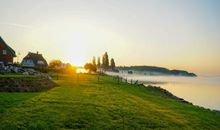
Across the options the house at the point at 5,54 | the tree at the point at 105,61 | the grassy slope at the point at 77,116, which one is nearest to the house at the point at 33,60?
the house at the point at 5,54

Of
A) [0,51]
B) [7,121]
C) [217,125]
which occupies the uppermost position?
[0,51]

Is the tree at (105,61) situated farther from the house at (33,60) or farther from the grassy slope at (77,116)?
the grassy slope at (77,116)

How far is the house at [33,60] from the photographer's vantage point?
4476 inches

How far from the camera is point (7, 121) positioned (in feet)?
57.1

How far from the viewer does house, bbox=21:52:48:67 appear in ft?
373

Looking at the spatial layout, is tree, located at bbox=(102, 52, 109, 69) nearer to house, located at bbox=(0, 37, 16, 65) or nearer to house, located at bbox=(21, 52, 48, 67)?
house, located at bbox=(21, 52, 48, 67)

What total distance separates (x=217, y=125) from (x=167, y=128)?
773 centimetres

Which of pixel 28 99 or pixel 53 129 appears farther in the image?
pixel 28 99

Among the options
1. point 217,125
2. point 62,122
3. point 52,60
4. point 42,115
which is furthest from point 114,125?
point 52,60

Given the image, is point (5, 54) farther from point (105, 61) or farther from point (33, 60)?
point (105, 61)

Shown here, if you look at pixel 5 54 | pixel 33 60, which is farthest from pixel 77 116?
pixel 33 60

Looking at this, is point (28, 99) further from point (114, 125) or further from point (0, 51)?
point (0, 51)

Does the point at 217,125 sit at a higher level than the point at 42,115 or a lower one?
lower

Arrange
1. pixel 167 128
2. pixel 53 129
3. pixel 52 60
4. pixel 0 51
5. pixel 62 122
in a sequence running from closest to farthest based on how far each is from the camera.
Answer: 1. pixel 53 129
2. pixel 62 122
3. pixel 167 128
4. pixel 0 51
5. pixel 52 60
